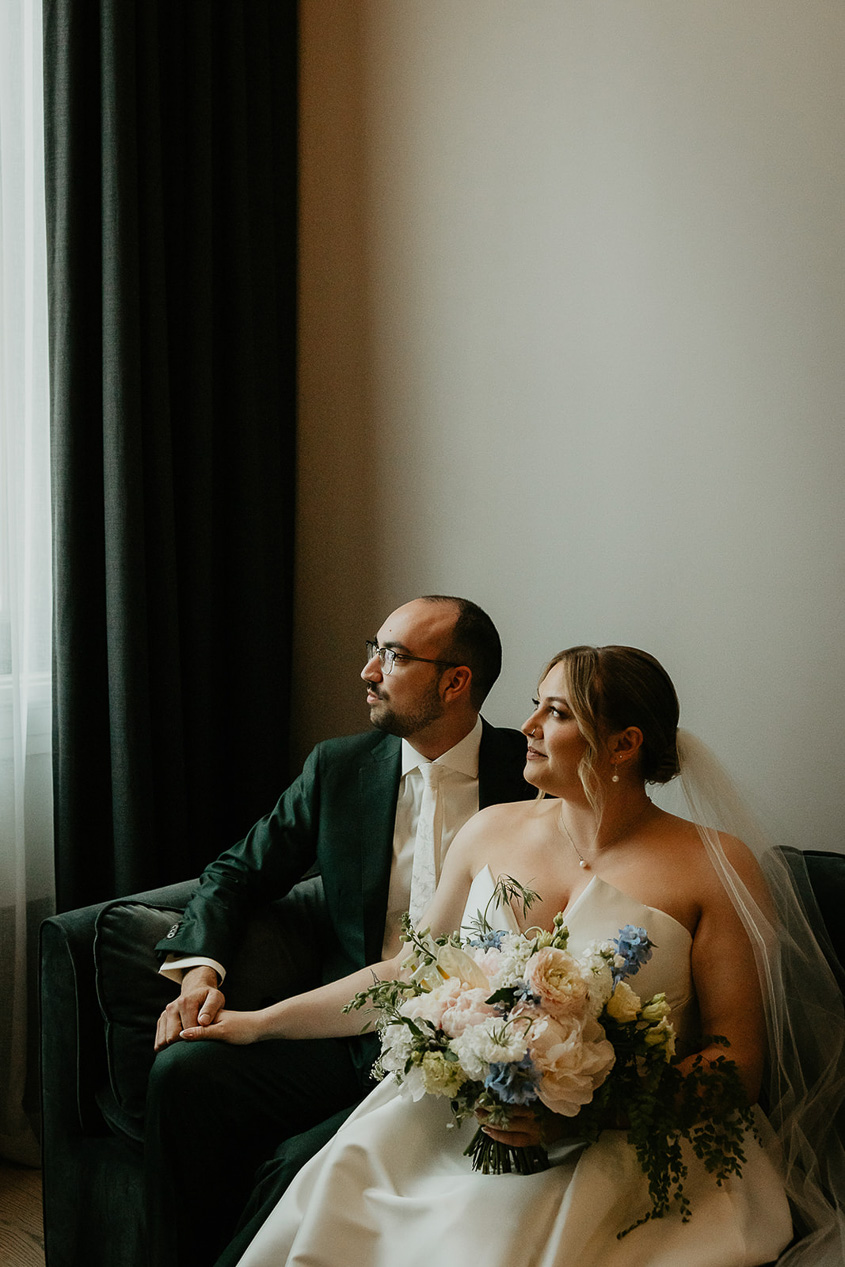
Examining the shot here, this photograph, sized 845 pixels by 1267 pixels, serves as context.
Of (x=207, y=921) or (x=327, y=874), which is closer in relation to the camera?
(x=207, y=921)

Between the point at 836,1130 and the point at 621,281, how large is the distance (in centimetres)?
175

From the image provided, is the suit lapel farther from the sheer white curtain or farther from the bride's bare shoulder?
the sheer white curtain

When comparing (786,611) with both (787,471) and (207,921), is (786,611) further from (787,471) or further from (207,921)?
(207,921)

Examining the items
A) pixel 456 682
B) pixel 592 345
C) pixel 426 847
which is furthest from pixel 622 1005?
pixel 592 345

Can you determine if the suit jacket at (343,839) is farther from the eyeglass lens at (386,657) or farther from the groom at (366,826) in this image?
the eyeglass lens at (386,657)

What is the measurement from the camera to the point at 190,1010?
1.97m

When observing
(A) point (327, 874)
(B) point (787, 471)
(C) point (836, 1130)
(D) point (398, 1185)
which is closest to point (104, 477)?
(A) point (327, 874)

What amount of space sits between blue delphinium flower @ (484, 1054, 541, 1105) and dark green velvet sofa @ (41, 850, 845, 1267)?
29.5 inches

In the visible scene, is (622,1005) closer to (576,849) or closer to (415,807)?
(576,849)

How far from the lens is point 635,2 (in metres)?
2.36

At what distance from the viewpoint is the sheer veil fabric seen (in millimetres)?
1631

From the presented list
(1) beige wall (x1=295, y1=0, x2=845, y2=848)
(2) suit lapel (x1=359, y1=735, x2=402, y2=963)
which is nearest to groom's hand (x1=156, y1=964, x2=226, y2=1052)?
(2) suit lapel (x1=359, y1=735, x2=402, y2=963)

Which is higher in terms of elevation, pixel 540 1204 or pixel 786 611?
pixel 786 611

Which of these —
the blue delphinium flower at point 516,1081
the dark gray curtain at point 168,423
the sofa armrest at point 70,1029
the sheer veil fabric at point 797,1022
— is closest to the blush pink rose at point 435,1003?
the blue delphinium flower at point 516,1081
